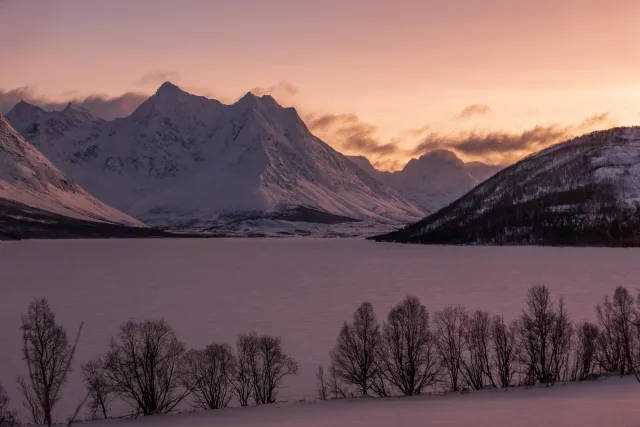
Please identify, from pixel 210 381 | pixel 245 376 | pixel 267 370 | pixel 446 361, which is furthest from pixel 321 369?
pixel 446 361

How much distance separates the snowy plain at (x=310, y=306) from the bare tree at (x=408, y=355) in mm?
6526

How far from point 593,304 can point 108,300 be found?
245 ft

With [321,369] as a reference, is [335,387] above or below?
below

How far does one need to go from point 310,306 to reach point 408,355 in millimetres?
49741

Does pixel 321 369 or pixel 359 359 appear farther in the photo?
pixel 359 359

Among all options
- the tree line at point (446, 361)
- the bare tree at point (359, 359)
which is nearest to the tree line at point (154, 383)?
the bare tree at point (359, 359)

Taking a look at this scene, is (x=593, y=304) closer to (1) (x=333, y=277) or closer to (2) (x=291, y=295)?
(2) (x=291, y=295)

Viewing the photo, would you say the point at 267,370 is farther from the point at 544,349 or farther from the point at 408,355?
the point at 544,349

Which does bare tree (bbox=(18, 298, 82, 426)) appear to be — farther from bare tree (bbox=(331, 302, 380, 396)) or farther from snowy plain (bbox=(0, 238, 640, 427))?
bare tree (bbox=(331, 302, 380, 396))

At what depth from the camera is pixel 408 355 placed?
176ft

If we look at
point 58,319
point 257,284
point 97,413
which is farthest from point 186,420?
point 257,284

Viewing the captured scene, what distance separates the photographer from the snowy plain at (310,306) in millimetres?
35469

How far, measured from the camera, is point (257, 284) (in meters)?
141

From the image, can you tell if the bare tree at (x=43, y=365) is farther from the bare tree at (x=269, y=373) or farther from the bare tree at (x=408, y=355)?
the bare tree at (x=408, y=355)
